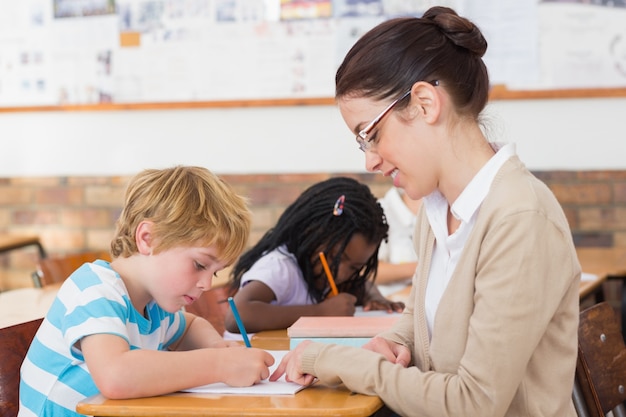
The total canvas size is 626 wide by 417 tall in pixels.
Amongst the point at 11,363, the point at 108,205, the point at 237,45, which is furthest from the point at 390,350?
the point at 108,205

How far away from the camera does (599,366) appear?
5.94ft

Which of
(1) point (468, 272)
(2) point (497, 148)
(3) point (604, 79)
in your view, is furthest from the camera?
(3) point (604, 79)

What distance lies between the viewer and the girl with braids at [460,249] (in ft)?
4.24

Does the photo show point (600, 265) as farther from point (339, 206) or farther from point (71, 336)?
point (71, 336)

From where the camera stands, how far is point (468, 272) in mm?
1345

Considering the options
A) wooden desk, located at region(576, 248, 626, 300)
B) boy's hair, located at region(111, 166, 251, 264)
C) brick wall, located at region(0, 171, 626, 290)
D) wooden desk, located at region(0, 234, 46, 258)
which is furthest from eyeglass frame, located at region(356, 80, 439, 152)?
wooden desk, located at region(0, 234, 46, 258)

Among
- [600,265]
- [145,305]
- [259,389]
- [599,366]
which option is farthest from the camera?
[600,265]

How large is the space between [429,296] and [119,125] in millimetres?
2977

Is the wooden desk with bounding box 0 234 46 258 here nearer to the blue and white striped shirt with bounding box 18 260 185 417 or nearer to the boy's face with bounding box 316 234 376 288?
the boy's face with bounding box 316 234 376 288

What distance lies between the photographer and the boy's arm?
1.34 metres

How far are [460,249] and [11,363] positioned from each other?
0.83m

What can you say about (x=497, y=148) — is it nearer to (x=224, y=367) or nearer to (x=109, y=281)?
(x=224, y=367)

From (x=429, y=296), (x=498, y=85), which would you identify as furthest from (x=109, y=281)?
(x=498, y=85)

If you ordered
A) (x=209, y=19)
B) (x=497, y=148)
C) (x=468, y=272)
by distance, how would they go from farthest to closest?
(x=209, y=19) < (x=497, y=148) < (x=468, y=272)
